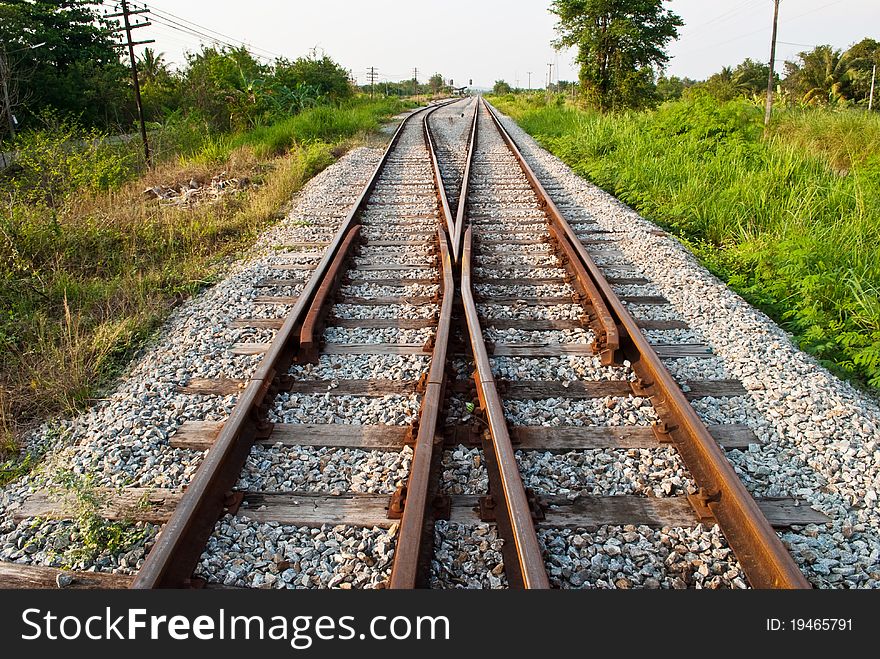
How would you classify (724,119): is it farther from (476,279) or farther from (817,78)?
(817,78)

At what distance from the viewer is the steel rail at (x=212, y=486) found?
2.39 m

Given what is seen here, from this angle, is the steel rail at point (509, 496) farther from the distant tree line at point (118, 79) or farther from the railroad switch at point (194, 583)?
the distant tree line at point (118, 79)

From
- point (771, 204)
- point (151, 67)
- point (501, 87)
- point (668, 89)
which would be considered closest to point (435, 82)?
point (501, 87)

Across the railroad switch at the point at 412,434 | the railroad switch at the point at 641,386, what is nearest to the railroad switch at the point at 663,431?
the railroad switch at the point at 641,386

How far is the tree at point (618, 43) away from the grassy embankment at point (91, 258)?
466 inches

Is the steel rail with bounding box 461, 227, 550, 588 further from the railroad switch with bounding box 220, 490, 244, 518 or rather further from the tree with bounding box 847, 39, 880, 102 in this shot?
the tree with bounding box 847, 39, 880, 102

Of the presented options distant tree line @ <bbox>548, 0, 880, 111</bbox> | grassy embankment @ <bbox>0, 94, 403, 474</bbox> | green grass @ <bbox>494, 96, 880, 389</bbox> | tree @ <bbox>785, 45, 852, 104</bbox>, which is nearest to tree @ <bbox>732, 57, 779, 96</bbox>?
tree @ <bbox>785, 45, 852, 104</bbox>

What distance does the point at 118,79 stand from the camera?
29.8 metres

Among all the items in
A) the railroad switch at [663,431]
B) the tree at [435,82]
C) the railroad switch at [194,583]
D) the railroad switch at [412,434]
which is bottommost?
the railroad switch at [194,583]

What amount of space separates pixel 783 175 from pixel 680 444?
22.3 ft

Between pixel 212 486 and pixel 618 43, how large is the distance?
70.2 ft

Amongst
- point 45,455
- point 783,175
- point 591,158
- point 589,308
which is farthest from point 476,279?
point 591,158

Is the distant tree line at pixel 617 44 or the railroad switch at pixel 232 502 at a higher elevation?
the distant tree line at pixel 617 44

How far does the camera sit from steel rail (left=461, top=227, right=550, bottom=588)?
2.34m
